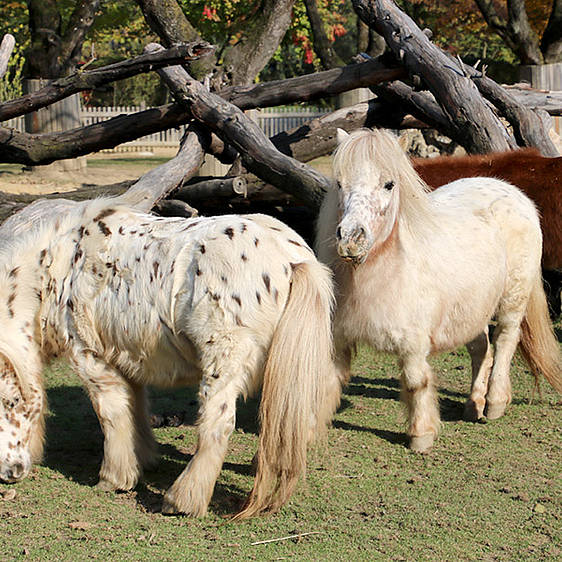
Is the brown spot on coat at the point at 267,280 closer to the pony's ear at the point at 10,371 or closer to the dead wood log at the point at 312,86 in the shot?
the pony's ear at the point at 10,371

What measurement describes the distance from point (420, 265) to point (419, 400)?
0.85 meters

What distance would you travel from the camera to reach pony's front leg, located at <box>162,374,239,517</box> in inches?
155

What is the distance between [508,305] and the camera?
5781mm

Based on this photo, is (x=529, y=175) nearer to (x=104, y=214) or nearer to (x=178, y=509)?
(x=104, y=214)

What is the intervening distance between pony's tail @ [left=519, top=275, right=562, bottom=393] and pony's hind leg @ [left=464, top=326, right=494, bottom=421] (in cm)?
29

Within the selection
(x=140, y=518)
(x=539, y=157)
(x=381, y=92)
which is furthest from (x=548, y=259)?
(x=140, y=518)

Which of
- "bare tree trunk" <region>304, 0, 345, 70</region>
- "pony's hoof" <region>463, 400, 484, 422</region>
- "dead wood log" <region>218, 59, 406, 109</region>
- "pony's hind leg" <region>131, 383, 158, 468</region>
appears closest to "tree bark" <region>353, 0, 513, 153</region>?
"dead wood log" <region>218, 59, 406, 109</region>

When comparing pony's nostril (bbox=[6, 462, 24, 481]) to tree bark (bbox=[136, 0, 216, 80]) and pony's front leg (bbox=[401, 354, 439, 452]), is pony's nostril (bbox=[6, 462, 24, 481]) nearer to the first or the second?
pony's front leg (bbox=[401, 354, 439, 452])

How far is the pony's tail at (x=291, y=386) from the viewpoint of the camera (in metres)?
3.94

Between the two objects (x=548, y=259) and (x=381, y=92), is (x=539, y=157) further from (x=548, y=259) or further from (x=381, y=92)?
(x=381, y=92)

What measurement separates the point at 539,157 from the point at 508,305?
6.67 ft

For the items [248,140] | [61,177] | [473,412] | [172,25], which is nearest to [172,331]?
[473,412]

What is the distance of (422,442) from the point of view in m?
5.07

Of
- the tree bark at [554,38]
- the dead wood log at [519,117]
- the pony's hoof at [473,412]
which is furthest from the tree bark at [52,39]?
the pony's hoof at [473,412]
